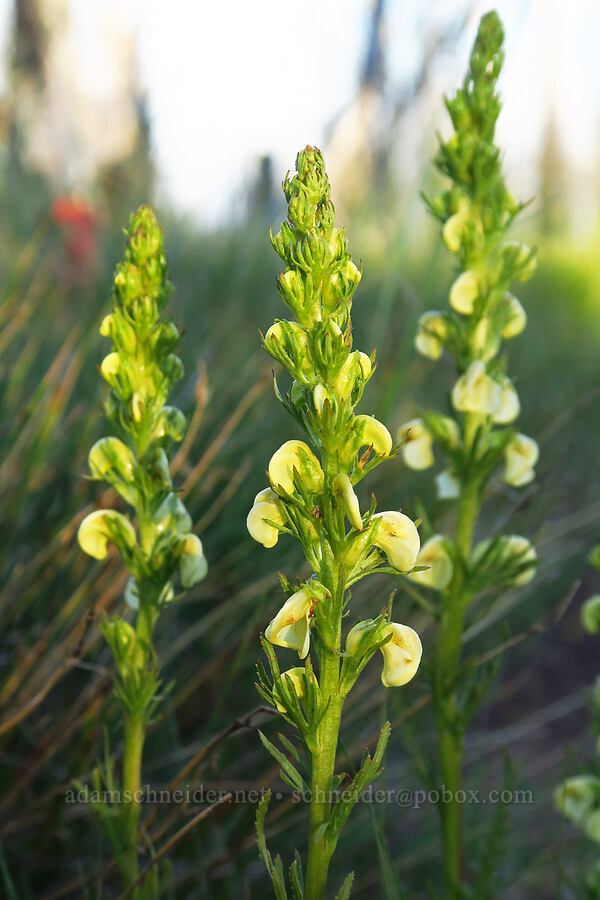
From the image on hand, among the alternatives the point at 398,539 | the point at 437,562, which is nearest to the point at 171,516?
the point at 398,539

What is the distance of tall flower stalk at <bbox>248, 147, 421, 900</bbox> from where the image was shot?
2.49 ft

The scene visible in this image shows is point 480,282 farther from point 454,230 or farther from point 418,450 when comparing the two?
point 418,450

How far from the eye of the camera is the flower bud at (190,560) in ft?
3.53

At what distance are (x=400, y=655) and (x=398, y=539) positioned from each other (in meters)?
0.13

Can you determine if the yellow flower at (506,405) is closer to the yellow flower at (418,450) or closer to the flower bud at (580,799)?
the yellow flower at (418,450)

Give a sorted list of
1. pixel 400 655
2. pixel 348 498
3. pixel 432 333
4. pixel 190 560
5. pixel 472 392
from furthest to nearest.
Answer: pixel 432 333
pixel 472 392
pixel 190 560
pixel 400 655
pixel 348 498

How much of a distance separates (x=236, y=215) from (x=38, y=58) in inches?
197

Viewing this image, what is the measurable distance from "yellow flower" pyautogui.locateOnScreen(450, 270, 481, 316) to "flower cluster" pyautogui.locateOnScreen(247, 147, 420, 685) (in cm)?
53

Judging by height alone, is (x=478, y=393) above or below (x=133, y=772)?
above

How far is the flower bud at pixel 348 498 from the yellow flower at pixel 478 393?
583 millimetres

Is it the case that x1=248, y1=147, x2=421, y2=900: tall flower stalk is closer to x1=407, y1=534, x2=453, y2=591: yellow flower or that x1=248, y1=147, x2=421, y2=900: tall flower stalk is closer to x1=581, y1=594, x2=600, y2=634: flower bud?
x1=407, y1=534, x2=453, y2=591: yellow flower

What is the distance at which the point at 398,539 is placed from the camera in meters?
0.83

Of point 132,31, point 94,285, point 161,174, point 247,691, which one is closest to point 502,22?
point 247,691

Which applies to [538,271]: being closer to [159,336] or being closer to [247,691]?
[247,691]
